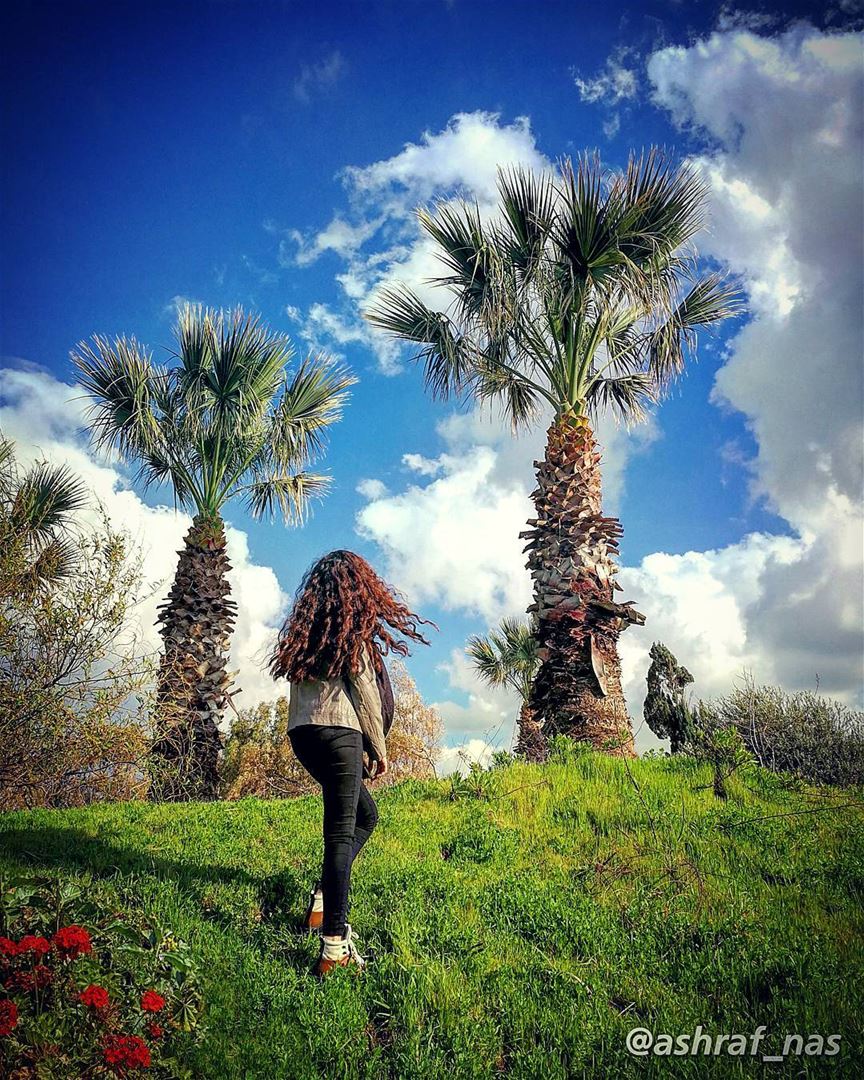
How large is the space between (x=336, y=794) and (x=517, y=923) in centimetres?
156

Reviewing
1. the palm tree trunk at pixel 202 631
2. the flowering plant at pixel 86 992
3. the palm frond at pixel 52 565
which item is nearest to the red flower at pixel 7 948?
the flowering plant at pixel 86 992

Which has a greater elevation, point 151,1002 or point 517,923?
point 517,923

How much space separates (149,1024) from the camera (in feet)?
10.1

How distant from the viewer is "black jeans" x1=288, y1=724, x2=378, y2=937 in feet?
12.0

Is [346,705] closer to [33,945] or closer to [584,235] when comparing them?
[33,945]

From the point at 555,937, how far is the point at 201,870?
2764mm

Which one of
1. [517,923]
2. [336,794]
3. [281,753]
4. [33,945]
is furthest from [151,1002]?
[281,753]

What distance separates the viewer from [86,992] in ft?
9.41

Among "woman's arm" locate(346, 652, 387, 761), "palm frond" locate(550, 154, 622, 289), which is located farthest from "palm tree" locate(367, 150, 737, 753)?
"woman's arm" locate(346, 652, 387, 761)

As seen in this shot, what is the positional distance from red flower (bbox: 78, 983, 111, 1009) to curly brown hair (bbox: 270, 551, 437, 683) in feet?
5.42

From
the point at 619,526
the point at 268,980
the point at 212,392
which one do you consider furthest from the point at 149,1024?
the point at 212,392

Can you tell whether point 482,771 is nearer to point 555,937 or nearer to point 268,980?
point 555,937

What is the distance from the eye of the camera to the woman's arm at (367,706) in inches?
154

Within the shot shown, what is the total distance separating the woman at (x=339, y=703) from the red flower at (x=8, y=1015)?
142 cm
